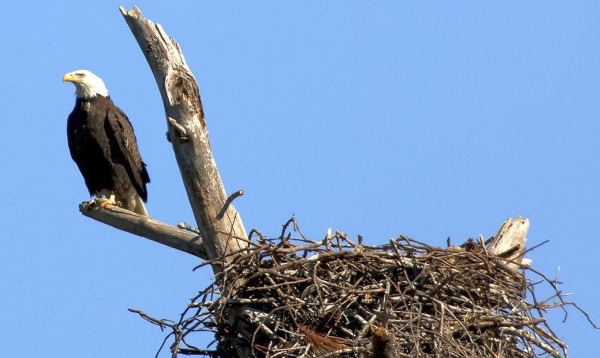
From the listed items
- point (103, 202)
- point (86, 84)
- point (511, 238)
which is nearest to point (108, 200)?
point (103, 202)

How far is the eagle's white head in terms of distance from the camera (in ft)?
29.8

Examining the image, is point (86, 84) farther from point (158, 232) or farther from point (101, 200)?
point (158, 232)

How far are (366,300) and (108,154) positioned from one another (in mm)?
3831

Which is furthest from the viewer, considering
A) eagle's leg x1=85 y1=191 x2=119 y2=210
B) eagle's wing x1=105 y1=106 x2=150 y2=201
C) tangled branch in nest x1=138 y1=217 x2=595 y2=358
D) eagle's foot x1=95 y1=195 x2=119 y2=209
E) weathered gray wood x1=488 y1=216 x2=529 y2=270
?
eagle's wing x1=105 y1=106 x2=150 y2=201

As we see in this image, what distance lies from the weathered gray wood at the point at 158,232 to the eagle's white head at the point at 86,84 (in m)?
2.42

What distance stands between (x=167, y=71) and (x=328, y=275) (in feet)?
4.92

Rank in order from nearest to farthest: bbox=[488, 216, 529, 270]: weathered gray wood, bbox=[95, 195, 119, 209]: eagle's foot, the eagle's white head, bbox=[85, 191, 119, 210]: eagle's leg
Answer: bbox=[488, 216, 529, 270]: weathered gray wood, bbox=[95, 195, 119, 209]: eagle's foot, bbox=[85, 191, 119, 210]: eagle's leg, the eagle's white head

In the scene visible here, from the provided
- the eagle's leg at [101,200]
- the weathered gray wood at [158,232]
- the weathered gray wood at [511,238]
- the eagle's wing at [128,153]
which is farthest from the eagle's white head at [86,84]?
the weathered gray wood at [511,238]

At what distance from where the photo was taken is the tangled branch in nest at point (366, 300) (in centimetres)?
543

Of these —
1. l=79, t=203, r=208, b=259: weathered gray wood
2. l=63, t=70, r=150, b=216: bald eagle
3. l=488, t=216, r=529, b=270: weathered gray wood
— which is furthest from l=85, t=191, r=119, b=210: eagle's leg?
l=488, t=216, r=529, b=270: weathered gray wood

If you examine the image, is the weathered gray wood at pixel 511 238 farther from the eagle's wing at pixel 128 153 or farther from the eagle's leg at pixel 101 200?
the eagle's wing at pixel 128 153

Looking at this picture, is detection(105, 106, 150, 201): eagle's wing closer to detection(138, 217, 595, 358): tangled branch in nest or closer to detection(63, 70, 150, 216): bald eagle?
detection(63, 70, 150, 216): bald eagle

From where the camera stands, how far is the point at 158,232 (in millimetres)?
6309

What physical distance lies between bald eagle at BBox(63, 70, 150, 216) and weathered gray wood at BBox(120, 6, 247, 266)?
282cm
